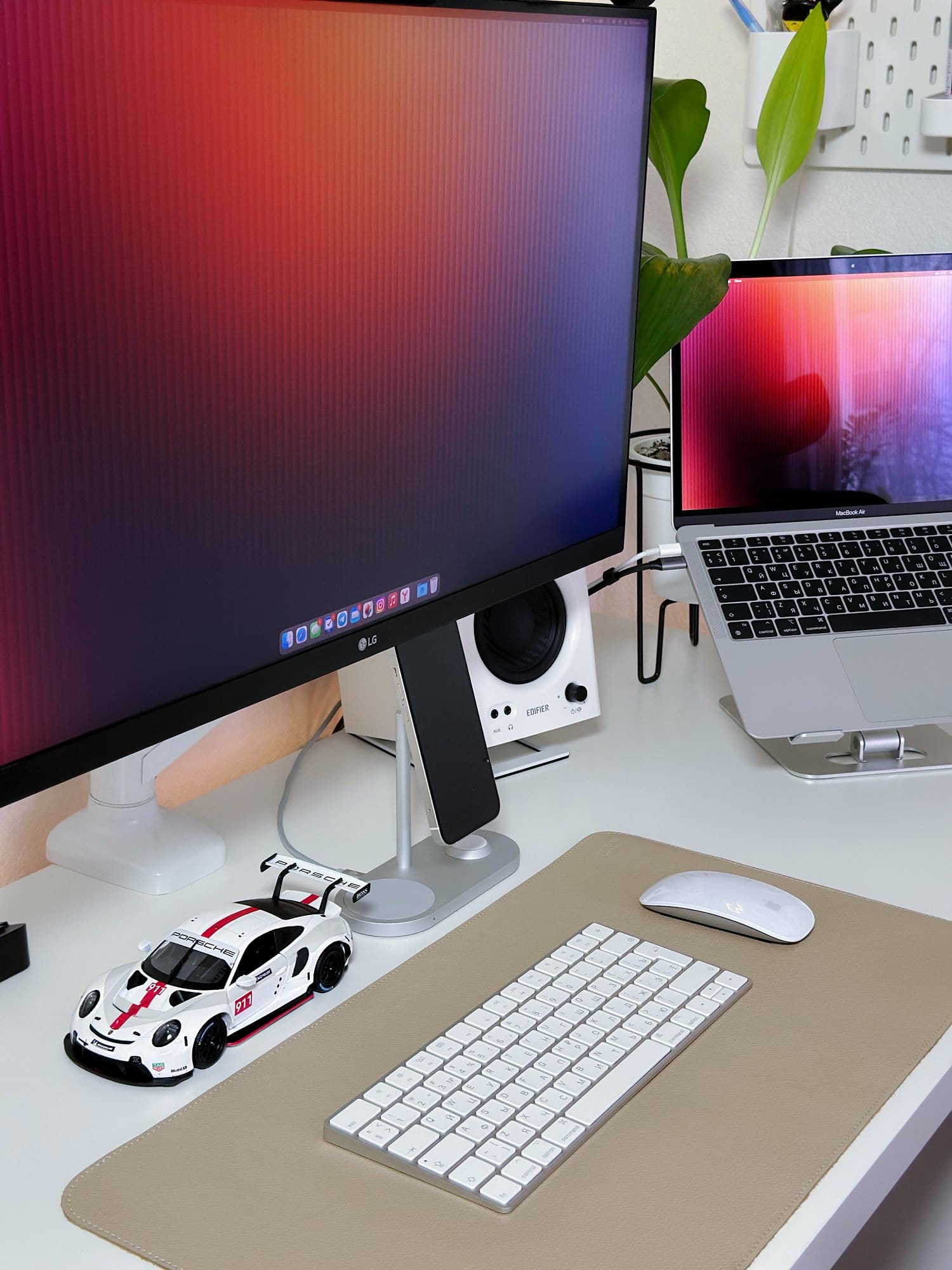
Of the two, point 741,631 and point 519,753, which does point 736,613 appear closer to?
point 741,631

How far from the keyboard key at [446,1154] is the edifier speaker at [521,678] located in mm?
433

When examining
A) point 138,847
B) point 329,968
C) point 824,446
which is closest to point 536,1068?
point 329,968

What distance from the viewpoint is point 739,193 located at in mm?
1382

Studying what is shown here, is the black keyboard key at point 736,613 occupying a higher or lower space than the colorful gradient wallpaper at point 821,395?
lower

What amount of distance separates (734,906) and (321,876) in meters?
0.24

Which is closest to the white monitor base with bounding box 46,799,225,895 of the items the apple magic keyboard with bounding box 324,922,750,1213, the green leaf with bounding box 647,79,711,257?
the apple magic keyboard with bounding box 324,922,750,1213

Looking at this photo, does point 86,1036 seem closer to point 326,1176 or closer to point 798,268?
point 326,1176

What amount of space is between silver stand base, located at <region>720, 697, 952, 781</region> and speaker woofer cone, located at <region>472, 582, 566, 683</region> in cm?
16

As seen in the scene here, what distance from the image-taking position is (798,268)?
110 centimetres

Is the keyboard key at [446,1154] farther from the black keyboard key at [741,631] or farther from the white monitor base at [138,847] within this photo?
the black keyboard key at [741,631]

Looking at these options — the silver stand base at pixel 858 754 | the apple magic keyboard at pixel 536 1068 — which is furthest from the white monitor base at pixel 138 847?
the silver stand base at pixel 858 754

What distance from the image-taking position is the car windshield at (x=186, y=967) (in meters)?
0.65

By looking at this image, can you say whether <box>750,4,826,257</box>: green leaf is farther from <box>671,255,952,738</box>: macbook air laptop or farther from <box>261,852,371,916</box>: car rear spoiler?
<box>261,852,371,916</box>: car rear spoiler

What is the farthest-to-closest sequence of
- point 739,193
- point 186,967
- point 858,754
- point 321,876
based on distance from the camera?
point 739,193
point 858,754
point 321,876
point 186,967
